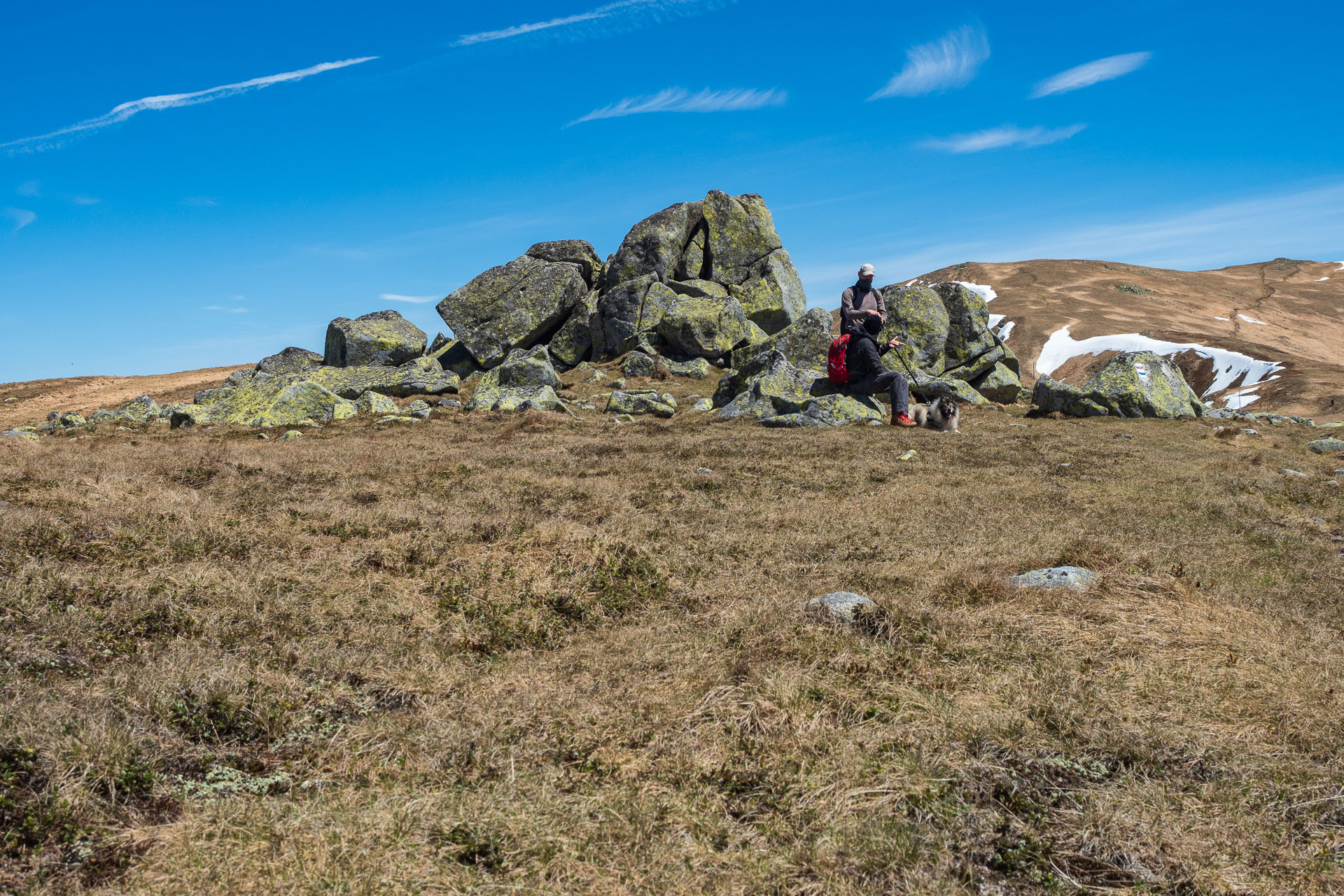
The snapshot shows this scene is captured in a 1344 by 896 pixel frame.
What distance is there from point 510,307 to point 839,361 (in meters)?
19.6

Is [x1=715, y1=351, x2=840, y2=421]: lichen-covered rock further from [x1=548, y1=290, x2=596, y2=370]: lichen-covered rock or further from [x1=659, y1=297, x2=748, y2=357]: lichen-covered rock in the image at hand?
[x1=548, y1=290, x2=596, y2=370]: lichen-covered rock

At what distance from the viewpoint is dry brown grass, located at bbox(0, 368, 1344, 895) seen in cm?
456

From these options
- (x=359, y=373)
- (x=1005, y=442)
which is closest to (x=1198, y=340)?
(x=1005, y=442)

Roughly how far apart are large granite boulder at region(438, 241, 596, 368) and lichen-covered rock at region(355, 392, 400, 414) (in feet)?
27.5

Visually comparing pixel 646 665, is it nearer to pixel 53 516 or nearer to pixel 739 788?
pixel 739 788

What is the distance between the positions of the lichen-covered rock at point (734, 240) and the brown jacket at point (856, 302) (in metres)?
17.9

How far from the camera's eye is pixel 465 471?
15.7 metres

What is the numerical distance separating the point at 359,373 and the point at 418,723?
31.8 m

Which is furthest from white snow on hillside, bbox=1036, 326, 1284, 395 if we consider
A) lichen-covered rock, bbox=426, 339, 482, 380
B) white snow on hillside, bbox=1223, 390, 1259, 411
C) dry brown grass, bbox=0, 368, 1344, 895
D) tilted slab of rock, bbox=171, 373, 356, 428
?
tilted slab of rock, bbox=171, 373, 356, 428

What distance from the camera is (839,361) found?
26.2m

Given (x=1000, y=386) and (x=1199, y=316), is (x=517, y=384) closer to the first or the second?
(x=1000, y=386)

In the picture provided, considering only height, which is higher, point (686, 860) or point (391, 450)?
point (391, 450)

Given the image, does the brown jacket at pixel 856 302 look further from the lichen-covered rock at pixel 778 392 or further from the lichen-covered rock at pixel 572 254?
the lichen-covered rock at pixel 572 254

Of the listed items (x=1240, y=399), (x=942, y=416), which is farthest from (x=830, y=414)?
(x=1240, y=399)
